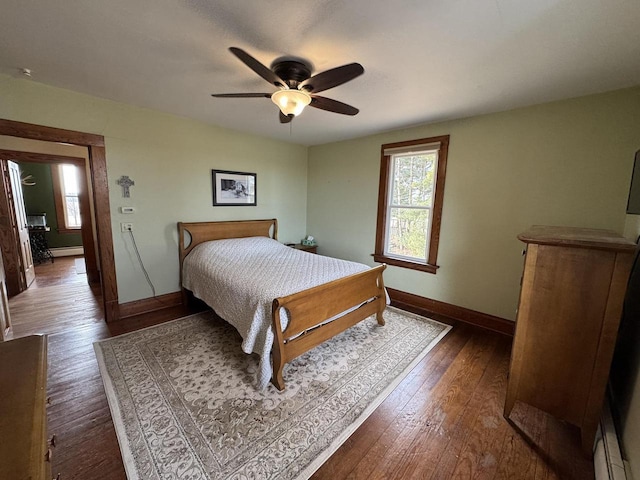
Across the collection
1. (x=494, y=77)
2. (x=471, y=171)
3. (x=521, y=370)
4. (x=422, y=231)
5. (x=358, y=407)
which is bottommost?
(x=358, y=407)

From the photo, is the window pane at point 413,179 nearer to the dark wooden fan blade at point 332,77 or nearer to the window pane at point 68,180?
the dark wooden fan blade at point 332,77

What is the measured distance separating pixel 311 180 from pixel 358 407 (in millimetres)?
3692

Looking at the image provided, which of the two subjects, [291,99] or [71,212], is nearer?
[291,99]

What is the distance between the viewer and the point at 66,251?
240 inches

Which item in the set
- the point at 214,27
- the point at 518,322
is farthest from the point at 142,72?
the point at 518,322

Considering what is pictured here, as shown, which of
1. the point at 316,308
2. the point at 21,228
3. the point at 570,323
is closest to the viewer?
the point at 570,323

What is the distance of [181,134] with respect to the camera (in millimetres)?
3217

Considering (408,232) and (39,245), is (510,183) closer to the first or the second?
(408,232)

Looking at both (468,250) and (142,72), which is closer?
(142,72)

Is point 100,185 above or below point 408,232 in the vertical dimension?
above

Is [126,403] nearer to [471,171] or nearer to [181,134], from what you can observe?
[181,134]

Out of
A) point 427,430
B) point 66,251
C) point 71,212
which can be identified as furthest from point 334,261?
point 71,212

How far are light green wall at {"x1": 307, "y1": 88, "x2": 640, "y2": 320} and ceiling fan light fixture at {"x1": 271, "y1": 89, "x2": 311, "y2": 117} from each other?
2.06 metres

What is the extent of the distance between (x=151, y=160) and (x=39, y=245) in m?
4.84
